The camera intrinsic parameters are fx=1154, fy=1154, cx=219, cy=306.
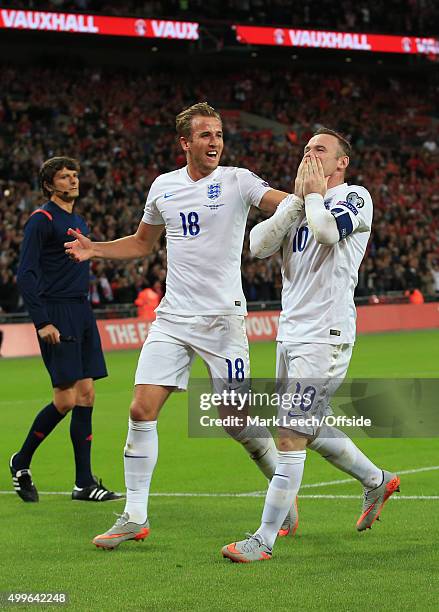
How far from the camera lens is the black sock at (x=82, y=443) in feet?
27.9

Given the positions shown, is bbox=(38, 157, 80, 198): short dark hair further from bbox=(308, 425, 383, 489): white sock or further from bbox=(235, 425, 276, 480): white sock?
bbox=(308, 425, 383, 489): white sock

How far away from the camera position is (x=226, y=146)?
39250 millimetres

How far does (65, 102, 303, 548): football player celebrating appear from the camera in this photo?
22.9 ft

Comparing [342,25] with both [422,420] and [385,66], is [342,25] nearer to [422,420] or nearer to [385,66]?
[385,66]

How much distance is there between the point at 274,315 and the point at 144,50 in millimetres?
17945

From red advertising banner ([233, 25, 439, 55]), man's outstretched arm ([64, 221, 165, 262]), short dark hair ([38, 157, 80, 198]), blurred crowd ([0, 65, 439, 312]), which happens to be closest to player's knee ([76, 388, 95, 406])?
man's outstretched arm ([64, 221, 165, 262])

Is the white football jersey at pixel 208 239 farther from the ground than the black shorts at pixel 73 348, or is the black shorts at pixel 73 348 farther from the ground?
the white football jersey at pixel 208 239

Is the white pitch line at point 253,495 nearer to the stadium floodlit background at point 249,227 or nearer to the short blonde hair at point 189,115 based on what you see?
the stadium floodlit background at point 249,227

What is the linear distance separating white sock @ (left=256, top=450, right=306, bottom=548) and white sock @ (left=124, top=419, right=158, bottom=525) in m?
0.86

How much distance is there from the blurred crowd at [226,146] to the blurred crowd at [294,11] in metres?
2.99

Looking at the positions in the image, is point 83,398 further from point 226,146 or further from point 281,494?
point 226,146

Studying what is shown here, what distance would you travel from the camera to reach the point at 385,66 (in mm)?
49281

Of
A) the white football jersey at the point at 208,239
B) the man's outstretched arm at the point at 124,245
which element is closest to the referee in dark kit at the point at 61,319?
the man's outstretched arm at the point at 124,245

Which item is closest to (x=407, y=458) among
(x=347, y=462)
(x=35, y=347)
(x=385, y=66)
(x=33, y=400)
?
(x=347, y=462)
